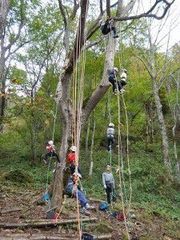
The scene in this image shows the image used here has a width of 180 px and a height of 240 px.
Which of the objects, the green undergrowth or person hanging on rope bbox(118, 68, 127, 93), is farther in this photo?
the green undergrowth

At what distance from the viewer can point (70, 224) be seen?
9.14m

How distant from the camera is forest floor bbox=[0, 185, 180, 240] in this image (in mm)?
8562

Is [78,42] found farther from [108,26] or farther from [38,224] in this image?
[38,224]

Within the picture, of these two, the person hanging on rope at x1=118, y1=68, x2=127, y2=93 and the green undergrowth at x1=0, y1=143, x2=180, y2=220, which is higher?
the person hanging on rope at x1=118, y1=68, x2=127, y2=93

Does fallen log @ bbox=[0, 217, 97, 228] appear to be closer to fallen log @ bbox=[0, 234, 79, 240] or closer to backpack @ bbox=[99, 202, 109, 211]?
fallen log @ bbox=[0, 234, 79, 240]

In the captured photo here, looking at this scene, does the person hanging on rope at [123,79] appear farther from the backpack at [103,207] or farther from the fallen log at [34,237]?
the backpack at [103,207]

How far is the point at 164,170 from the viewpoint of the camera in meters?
19.8

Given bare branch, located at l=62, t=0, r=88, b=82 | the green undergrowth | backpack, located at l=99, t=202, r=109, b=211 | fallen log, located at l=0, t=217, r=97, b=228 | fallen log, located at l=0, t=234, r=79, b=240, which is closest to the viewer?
bare branch, located at l=62, t=0, r=88, b=82

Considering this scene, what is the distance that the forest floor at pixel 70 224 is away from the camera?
8562 millimetres

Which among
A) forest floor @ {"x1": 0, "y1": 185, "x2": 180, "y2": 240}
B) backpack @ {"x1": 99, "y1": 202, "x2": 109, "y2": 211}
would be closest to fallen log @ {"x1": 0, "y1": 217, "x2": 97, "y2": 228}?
forest floor @ {"x1": 0, "y1": 185, "x2": 180, "y2": 240}

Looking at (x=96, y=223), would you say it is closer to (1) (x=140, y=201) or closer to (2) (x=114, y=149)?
(1) (x=140, y=201)

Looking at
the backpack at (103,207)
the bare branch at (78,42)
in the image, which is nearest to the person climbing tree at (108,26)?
the bare branch at (78,42)

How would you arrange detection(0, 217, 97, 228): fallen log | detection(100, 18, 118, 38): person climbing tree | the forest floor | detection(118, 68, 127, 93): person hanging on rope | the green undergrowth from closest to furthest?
1. detection(100, 18, 118, 38): person climbing tree
2. detection(118, 68, 127, 93): person hanging on rope
3. the forest floor
4. detection(0, 217, 97, 228): fallen log
5. the green undergrowth

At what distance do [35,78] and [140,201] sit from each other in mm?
9586
